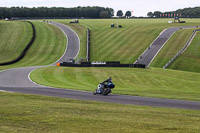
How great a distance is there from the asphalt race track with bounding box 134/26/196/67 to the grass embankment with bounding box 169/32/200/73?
A: 627 centimetres

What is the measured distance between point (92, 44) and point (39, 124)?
8555 centimetres

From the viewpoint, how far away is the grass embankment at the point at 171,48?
78.0 meters

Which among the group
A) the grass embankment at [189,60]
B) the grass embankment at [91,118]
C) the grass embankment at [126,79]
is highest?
the grass embankment at [91,118]

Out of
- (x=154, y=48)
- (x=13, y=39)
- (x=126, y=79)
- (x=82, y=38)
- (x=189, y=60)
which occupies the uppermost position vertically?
(x=13, y=39)

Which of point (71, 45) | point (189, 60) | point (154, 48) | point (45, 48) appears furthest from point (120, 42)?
point (189, 60)

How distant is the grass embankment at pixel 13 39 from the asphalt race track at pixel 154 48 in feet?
99.5

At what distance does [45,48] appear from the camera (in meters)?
99.4

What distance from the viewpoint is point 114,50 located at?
94062 mm

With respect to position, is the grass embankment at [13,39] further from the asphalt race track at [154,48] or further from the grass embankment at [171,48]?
the grass embankment at [171,48]

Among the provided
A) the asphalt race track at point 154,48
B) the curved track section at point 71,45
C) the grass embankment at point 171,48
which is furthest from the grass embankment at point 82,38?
the grass embankment at point 171,48

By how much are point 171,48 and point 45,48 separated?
34.4m

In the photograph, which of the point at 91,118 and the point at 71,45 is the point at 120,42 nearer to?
the point at 71,45

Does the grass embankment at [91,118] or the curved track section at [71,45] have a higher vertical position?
the grass embankment at [91,118]

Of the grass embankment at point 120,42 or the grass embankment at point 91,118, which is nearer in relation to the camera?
the grass embankment at point 91,118
